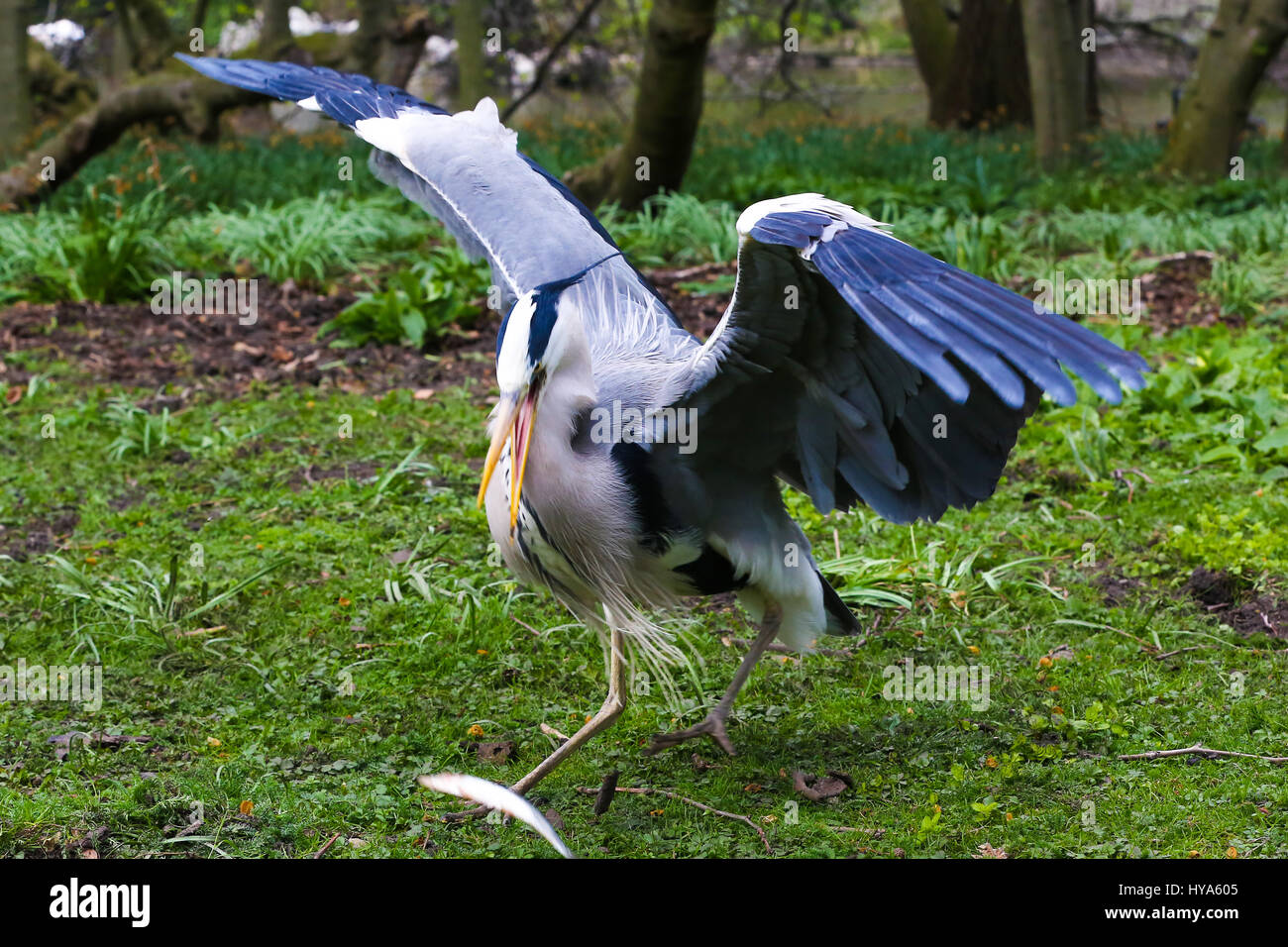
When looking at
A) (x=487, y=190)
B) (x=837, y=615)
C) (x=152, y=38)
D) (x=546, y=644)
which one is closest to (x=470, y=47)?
(x=152, y=38)

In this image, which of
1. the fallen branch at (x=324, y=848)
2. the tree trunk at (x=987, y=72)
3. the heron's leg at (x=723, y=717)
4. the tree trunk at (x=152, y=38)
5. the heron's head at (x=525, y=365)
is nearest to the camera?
the heron's head at (x=525, y=365)

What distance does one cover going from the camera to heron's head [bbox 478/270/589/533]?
2.86 m

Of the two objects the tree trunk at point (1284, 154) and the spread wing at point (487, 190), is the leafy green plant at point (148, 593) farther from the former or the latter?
the tree trunk at point (1284, 154)

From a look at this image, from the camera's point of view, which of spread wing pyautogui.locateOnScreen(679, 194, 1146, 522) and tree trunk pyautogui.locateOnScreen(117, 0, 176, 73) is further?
tree trunk pyautogui.locateOnScreen(117, 0, 176, 73)

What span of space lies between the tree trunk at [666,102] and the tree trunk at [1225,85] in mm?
4105

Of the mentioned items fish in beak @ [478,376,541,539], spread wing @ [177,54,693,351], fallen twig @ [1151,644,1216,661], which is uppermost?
spread wing @ [177,54,693,351]

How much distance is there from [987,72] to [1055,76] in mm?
4941

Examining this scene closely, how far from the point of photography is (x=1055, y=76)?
11.3 meters

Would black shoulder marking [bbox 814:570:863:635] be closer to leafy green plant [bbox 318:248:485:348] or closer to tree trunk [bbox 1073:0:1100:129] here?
leafy green plant [bbox 318:248:485:348]

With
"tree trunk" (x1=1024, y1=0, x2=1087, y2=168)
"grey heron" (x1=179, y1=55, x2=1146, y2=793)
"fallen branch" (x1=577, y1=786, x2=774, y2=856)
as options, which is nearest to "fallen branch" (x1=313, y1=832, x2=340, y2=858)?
"grey heron" (x1=179, y1=55, x2=1146, y2=793)

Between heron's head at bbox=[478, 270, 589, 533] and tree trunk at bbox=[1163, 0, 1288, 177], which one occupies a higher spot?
tree trunk at bbox=[1163, 0, 1288, 177]

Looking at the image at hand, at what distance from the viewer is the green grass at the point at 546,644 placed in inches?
124

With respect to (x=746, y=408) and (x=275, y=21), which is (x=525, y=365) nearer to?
(x=746, y=408)

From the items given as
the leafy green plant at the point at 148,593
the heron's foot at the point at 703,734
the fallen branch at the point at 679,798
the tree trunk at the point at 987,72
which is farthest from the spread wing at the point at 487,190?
the tree trunk at the point at 987,72
